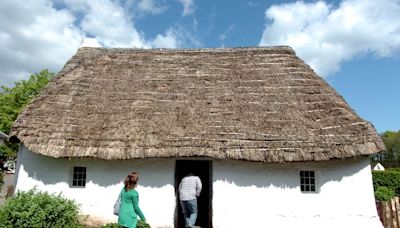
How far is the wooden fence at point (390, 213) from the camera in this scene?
29.6ft

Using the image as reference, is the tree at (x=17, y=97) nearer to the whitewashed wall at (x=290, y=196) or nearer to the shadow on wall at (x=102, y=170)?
the shadow on wall at (x=102, y=170)

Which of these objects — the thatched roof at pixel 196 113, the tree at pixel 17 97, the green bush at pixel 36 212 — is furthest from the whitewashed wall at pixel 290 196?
the tree at pixel 17 97

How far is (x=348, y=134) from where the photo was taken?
30.0 feet

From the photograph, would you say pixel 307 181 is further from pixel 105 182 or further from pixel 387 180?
pixel 387 180

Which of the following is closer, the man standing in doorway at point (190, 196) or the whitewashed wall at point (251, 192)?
the man standing in doorway at point (190, 196)

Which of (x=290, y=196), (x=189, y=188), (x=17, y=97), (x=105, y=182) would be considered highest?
(x=17, y=97)

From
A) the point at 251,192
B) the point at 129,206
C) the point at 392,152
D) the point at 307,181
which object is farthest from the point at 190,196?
the point at 392,152

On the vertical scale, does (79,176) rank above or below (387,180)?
above

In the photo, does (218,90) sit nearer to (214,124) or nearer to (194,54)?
(214,124)

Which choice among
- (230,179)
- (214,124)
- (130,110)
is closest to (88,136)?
(130,110)

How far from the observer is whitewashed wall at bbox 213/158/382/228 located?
9.02 metres

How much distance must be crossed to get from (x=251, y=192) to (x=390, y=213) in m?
4.04

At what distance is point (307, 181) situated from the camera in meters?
9.52

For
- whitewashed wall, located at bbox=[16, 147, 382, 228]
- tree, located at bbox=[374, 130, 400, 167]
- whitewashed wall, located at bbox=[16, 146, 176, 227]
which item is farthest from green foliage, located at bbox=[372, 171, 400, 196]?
tree, located at bbox=[374, 130, 400, 167]
